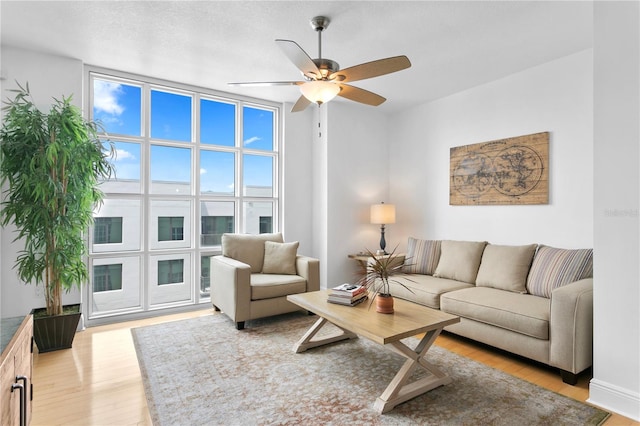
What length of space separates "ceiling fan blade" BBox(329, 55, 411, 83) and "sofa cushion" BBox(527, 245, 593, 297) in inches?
83.6

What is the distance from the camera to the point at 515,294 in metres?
3.02

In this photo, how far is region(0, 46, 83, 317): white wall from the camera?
124 inches

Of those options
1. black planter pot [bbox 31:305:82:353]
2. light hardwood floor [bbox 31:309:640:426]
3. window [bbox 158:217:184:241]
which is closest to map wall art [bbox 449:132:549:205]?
light hardwood floor [bbox 31:309:640:426]

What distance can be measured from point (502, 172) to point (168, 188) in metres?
3.83

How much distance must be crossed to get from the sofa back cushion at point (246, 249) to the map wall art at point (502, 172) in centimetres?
245

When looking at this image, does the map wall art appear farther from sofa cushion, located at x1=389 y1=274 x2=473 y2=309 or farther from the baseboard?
the baseboard

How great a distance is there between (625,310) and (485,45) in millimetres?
2325

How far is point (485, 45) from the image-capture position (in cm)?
308

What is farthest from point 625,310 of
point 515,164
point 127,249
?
point 127,249

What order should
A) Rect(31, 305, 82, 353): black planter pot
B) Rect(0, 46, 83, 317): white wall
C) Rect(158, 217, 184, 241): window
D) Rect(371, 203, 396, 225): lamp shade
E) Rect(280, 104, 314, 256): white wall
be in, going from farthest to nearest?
1. Rect(280, 104, 314, 256): white wall
2. Rect(371, 203, 396, 225): lamp shade
3. Rect(158, 217, 184, 241): window
4. Rect(0, 46, 83, 317): white wall
5. Rect(31, 305, 82, 353): black planter pot

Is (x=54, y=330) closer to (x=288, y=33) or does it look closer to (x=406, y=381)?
(x=406, y=381)

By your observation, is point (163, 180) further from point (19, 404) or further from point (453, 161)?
point (453, 161)

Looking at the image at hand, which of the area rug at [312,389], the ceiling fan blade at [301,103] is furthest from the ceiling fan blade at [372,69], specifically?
the area rug at [312,389]

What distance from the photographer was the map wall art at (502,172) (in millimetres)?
3506
